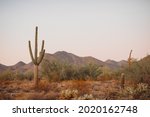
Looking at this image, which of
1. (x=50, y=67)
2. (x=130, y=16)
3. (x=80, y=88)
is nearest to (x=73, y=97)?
(x=80, y=88)

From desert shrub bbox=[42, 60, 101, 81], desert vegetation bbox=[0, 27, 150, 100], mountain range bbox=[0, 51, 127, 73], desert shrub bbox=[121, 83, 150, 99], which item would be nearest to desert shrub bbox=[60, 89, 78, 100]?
desert vegetation bbox=[0, 27, 150, 100]

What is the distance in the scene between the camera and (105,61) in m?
4.52

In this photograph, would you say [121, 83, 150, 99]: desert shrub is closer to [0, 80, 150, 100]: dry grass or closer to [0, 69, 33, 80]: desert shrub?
[0, 80, 150, 100]: dry grass

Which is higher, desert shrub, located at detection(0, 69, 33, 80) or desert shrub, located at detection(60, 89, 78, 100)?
desert shrub, located at detection(0, 69, 33, 80)

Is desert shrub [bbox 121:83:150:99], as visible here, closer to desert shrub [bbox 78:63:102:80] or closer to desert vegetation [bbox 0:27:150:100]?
desert vegetation [bbox 0:27:150:100]

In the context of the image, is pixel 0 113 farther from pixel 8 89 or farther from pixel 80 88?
pixel 80 88

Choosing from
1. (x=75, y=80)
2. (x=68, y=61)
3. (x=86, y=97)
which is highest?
(x=68, y=61)

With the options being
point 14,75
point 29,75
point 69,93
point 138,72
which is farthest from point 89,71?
point 14,75

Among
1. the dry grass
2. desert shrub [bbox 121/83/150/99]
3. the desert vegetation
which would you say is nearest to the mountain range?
the desert vegetation

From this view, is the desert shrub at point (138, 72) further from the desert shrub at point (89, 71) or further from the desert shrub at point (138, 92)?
the desert shrub at point (89, 71)

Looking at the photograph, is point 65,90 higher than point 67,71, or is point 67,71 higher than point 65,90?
point 67,71

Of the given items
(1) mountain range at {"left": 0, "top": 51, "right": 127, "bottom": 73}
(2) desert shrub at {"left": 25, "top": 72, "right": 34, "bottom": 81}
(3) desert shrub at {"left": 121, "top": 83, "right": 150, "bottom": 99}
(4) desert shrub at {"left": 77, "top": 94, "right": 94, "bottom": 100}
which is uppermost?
(1) mountain range at {"left": 0, "top": 51, "right": 127, "bottom": 73}

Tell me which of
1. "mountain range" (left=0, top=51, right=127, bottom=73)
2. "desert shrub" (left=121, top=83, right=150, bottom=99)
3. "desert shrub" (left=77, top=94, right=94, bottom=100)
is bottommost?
"desert shrub" (left=77, top=94, right=94, bottom=100)

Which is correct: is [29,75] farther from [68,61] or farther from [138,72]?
[138,72]
